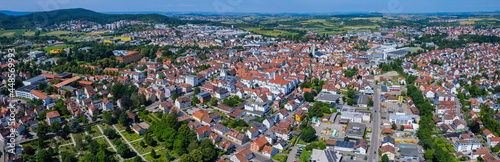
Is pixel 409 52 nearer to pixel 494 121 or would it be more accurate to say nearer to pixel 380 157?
pixel 494 121

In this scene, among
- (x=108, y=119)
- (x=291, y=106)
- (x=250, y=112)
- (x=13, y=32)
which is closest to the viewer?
(x=108, y=119)

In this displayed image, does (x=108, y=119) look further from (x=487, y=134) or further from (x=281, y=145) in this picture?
(x=487, y=134)

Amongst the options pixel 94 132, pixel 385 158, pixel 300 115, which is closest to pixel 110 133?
pixel 94 132

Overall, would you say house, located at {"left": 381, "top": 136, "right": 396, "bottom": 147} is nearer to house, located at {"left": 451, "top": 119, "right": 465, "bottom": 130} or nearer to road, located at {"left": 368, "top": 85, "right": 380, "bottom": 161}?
road, located at {"left": 368, "top": 85, "right": 380, "bottom": 161}

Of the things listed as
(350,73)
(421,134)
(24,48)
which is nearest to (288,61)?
(350,73)

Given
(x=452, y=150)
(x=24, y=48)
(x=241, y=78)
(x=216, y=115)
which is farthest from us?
(x=24, y=48)

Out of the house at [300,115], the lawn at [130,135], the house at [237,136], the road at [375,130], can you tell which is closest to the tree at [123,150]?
the lawn at [130,135]
